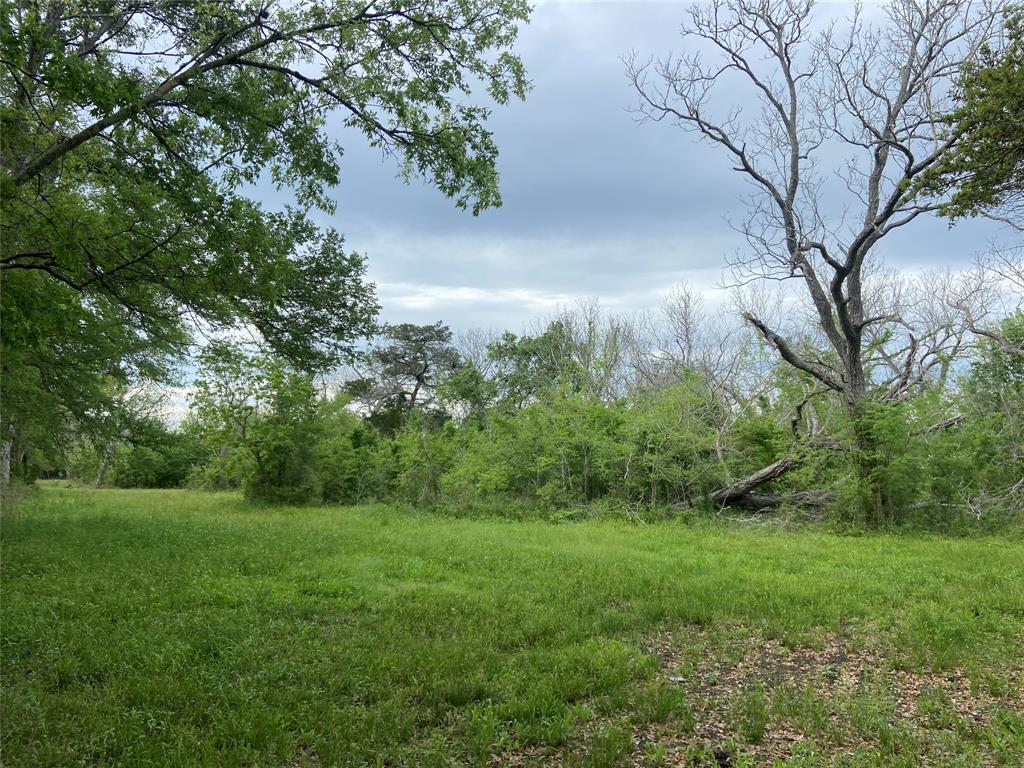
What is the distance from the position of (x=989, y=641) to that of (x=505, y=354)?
27.4 metres

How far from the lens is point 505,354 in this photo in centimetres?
3209

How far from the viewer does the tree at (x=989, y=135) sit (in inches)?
166

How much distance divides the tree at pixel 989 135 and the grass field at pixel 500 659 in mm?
3920

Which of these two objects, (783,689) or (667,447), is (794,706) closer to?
(783,689)

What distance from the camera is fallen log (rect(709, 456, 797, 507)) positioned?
16089mm

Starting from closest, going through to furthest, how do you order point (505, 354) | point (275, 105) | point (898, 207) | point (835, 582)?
1. point (275, 105)
2. point (835, 582)
3. point (898, 207)
4. point (505, 354)

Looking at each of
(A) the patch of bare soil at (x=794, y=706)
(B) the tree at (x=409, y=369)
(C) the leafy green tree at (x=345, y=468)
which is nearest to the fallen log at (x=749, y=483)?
(A) the patch of bare soil at (x=794, y=706)

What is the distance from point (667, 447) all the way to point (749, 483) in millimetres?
2468

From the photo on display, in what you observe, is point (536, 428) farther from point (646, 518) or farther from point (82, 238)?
point (82, 238)

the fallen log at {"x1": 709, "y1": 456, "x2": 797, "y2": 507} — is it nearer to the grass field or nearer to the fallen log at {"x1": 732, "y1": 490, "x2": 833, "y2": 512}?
the fallen log at {"x1": 732, "y1": 490, "x2": 833, "y2": 512}

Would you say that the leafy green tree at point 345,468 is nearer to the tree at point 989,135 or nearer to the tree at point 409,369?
the tree at point 409,369

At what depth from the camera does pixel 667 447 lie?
56.1ft

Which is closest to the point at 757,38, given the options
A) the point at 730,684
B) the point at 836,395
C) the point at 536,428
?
the point at 836,395

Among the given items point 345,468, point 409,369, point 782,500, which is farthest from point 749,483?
point 409,369
